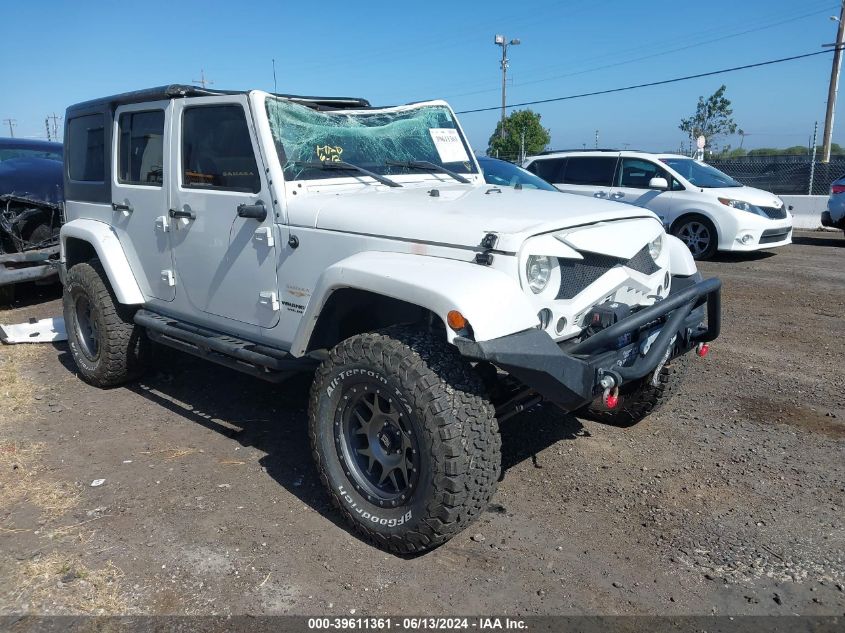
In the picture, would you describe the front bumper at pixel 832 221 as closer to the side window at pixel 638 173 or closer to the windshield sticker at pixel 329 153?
the side window at pixel 638 173

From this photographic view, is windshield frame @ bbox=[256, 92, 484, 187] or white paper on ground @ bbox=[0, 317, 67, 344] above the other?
windshield frame @ bbox=[256, 92, 484, 187]

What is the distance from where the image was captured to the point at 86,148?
212 inches

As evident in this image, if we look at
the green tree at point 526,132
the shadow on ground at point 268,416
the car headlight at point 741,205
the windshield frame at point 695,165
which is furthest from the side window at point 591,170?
the green tree at point 526,132

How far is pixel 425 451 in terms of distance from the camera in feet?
9.46

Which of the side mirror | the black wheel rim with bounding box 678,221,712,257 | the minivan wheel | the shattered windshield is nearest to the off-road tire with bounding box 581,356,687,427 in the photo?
the shattered windshield

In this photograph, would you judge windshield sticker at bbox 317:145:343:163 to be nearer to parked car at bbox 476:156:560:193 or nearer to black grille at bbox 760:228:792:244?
parked car at bbox 476:156:560:193

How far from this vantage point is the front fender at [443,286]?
9.07 feet

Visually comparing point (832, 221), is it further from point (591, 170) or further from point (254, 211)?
point (254, 211)

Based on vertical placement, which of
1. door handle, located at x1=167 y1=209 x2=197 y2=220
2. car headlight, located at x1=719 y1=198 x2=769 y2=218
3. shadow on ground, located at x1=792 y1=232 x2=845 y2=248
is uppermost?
door handle, located at x1=167 y1=209 x2=197 y2=220

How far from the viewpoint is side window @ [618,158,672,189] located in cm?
1122

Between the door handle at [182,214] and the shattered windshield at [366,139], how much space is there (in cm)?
83

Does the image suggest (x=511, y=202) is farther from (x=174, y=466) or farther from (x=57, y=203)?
(x=57, y=203)

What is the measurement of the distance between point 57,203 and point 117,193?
13.4 feet

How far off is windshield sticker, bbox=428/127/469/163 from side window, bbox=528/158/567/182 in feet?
24.0
